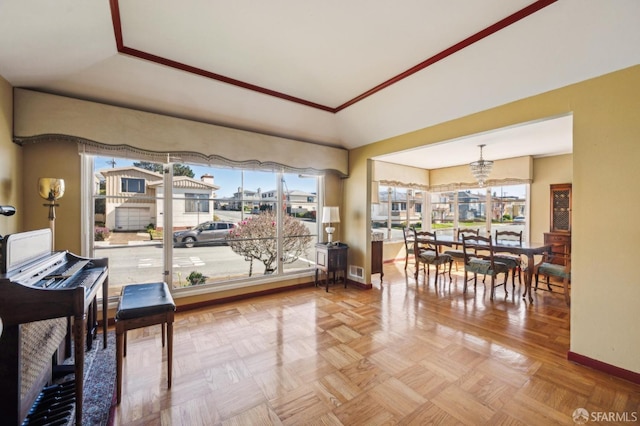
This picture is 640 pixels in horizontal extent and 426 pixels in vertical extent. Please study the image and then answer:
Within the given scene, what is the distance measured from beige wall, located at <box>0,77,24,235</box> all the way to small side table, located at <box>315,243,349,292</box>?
352 centimetres

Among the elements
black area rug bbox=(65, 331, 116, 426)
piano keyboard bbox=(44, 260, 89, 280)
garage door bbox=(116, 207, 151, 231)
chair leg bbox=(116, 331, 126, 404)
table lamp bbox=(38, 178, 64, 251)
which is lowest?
black area rug bbox=(65, 331, 116, 426)

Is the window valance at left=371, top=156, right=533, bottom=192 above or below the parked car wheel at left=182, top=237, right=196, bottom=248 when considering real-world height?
above

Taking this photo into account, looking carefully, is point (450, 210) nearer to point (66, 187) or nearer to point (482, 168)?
point (482, 168)

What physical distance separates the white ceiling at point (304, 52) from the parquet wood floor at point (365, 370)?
96.6 inches

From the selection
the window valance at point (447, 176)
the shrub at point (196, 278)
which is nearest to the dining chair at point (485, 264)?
the window valance at point (447, 176)

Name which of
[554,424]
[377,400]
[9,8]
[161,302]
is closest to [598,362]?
[554,424]

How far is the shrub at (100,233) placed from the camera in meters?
3.03

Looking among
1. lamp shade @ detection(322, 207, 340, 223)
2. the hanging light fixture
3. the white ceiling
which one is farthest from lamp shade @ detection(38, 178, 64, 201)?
the hanging light fixture

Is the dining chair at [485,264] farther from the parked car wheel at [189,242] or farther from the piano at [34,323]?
the piano at [34,323]

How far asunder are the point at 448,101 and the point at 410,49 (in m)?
0.81

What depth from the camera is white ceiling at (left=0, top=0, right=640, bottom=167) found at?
1945mm

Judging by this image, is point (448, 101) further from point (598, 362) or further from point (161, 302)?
point (161, 302)

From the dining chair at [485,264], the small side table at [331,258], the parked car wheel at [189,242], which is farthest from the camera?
the small side table at [331,258]

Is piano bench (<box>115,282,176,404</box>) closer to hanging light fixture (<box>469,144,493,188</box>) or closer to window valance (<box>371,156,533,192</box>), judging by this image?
window valance (<box>371,156,533,192</box>)
